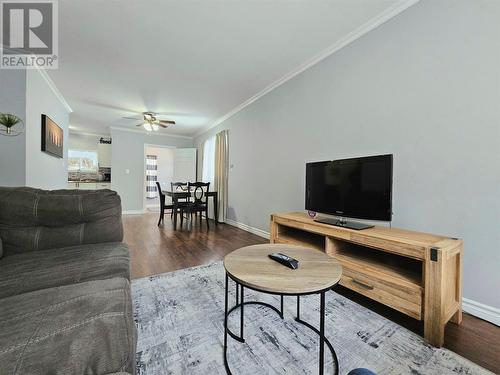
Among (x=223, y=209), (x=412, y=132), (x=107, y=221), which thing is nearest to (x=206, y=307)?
(x=107, y=221)

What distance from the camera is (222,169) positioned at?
4762 millimetres

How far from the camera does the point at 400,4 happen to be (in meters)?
1.74

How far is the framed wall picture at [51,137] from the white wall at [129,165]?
1.85 m

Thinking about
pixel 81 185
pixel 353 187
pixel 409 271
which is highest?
pixel 353 187

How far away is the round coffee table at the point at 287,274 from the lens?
0.87 m

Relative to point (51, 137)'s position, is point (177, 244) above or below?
below

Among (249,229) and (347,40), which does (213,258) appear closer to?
(249,229)

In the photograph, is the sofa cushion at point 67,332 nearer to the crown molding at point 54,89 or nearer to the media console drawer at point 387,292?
the media console drawer at point 387,292

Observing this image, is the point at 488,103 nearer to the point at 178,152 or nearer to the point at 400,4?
the point at 400,4

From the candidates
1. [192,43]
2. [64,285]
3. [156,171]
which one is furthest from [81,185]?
[64,285]

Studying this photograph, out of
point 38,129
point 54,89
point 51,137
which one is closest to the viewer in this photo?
point 38,129

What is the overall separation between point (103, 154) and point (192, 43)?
559 centimetres

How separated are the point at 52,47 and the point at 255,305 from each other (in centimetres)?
347

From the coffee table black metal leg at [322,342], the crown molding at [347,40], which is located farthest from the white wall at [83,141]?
the coffee table black metal leg at [322,342]
